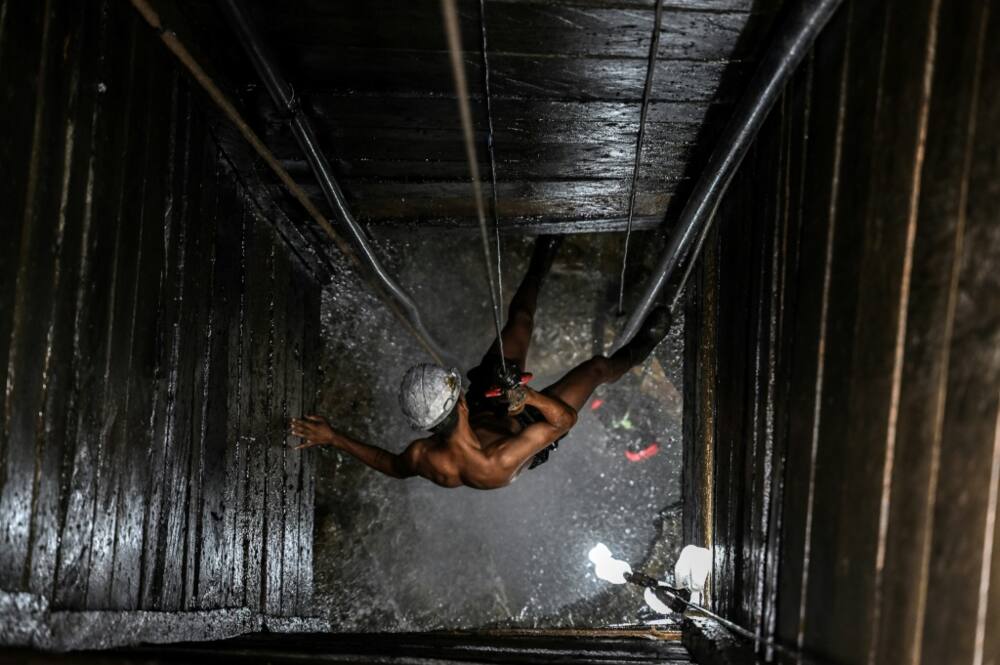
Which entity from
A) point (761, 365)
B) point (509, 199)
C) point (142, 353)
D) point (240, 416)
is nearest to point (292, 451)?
point (240, 416)

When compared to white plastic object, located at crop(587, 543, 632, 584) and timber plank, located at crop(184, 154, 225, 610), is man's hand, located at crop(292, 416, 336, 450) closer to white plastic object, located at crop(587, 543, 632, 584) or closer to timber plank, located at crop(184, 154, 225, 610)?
timber plank, located at crop(184, 154, 225, 610)

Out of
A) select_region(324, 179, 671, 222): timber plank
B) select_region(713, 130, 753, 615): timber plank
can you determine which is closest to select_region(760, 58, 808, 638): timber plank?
select_region(713, 130, 753, 615): timber plank

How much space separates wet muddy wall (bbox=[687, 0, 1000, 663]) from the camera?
1.85m

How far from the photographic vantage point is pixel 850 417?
8.18ft

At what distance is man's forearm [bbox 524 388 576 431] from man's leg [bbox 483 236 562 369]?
1.02m

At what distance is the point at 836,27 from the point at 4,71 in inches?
106

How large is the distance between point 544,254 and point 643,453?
68.0 inches

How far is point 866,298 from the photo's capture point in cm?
243

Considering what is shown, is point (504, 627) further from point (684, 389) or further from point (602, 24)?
point (602, 24)

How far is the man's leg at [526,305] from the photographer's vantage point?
548cm

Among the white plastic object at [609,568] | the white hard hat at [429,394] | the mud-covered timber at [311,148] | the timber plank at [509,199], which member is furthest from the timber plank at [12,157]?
the white plastic object at [609,568]

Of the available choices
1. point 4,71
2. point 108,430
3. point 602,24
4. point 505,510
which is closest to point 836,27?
point 602,24

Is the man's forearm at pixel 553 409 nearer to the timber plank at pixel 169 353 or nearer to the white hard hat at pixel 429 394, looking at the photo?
the white hard hat at pixel 429 394

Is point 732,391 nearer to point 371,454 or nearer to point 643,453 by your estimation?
point 643,453
